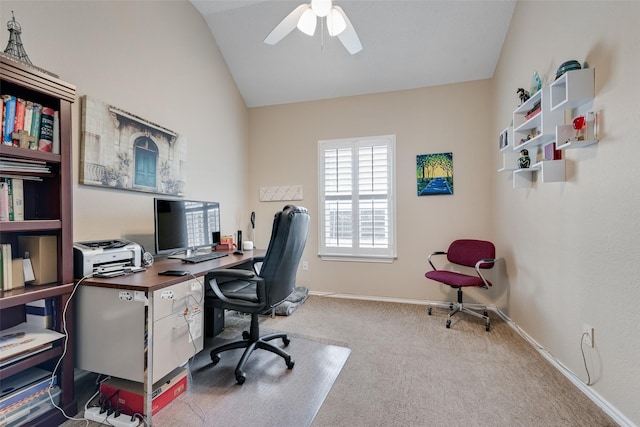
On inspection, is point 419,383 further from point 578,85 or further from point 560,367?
point 578,85

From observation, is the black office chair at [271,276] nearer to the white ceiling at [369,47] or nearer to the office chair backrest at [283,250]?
the office chair backrest at [283,250]

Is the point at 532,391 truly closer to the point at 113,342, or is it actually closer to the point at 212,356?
the point at 212,356

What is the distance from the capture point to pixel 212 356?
2.08m

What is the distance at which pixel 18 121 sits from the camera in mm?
1388

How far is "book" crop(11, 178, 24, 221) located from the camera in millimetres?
1412

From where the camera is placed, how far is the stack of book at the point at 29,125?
1.35m

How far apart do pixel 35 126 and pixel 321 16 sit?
1779 millimetres

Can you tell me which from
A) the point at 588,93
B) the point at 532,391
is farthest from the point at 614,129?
the point at 532,391

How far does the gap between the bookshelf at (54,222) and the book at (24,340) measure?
4 cm

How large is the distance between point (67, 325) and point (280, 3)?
329 cm

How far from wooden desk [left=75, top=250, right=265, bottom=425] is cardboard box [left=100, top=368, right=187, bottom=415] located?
0.27 ft

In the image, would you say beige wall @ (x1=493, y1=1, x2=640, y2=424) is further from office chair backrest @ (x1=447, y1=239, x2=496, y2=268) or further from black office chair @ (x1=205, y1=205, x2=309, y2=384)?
black office chair @ (x1=205, y1=205, x2=309, y2=384)

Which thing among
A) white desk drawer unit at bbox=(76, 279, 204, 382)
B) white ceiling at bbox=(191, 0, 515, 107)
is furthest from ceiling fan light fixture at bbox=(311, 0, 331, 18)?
white desk drawer unit at bbox=(76, 279, 204, 382)

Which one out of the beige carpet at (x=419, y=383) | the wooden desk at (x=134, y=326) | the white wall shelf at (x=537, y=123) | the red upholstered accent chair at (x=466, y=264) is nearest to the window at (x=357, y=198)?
the red upholstered accent chair at (x=466, y=264)
